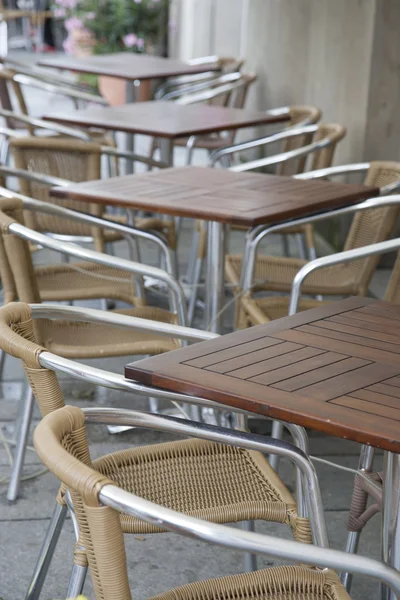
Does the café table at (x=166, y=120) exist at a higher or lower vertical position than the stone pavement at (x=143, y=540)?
higher

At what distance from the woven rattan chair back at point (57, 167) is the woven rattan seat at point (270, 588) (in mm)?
2441

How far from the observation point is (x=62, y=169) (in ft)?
13.4

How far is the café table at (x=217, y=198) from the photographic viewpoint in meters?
3.04

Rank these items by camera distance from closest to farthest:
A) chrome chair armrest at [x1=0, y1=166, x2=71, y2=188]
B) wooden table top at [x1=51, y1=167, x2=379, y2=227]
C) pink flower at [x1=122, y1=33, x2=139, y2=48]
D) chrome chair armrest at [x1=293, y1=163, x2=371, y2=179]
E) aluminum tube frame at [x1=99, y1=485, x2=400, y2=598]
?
aluminum tube frame at [x1=99, y1=485, x2=400, y2=598] → wooden table top at [x1=51, y1=167, x2=379, y2=227] → chrome chair armrest at [x1=0, y1=166, x2=71, y2=188] → chrome chair armrest at [x1=293, y1=163, x2=371, y2=179] → pink flower at [x1=122, y1=33, x2=139, y2=48]

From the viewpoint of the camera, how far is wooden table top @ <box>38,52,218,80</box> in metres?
6.52

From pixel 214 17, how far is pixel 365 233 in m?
6.37

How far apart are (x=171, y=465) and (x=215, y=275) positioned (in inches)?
50.4

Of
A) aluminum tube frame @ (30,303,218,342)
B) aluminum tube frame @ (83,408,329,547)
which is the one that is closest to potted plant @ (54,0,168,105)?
aluminum tube frame @ (30,303,218,342)

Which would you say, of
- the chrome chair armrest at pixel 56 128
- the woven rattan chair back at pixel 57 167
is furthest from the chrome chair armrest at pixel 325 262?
the chrome chair armrest at pixel 56 128

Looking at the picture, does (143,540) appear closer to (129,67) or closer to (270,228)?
(270,228)

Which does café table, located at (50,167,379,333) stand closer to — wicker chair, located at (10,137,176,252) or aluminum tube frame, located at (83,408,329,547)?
wicker chair, located at (10,137,176,252)

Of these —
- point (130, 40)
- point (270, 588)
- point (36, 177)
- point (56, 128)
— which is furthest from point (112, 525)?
point (130, 40)

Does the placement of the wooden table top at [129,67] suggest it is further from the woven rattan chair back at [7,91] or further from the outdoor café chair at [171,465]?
the outdoor café chair at [171,465]

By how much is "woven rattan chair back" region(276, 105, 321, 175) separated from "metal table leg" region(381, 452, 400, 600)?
3.10 metres
